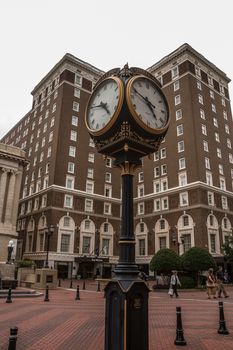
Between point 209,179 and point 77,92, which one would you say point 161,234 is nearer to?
point 209,179

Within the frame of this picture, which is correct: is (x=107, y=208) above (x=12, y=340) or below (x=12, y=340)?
above

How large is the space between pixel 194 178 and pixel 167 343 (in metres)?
40.9

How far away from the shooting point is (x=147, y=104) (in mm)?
5738

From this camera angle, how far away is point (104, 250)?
53.8 meters

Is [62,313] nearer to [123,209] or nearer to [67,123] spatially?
[123,209]

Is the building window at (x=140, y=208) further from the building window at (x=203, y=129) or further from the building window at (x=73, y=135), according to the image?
the building window at (x=73, y=135)

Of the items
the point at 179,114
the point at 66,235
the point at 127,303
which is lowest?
A: the point at 127,303

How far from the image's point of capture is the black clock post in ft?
14.6

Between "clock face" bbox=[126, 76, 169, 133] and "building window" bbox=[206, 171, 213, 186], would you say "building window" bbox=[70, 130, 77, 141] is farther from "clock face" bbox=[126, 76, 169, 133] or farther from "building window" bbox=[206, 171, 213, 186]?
"clock face" bbox=[126, 76, 169, 133]

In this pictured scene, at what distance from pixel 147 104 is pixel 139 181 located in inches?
2062

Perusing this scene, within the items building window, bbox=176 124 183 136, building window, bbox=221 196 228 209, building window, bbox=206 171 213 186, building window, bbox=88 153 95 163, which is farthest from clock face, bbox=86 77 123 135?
building window, bbox=88 153 95 163

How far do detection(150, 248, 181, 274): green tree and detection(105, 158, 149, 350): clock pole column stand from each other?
80.4ft

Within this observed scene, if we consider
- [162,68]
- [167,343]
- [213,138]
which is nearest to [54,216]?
[213,138]

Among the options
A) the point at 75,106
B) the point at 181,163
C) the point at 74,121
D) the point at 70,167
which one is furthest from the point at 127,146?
the point at 75,106
